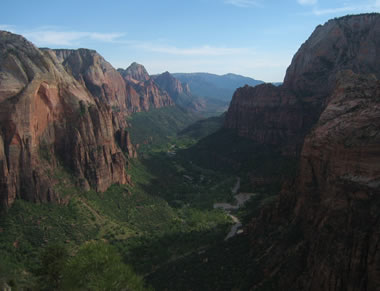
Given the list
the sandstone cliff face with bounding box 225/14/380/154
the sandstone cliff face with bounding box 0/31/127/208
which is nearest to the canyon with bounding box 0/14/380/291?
the sandstone cliff face with bounding box 0/31/127/208

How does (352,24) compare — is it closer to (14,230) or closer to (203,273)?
(203,273)

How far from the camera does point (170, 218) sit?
8000cm

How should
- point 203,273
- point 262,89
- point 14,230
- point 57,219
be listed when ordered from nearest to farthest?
point 203,273 < point 14,230 < point 57,219 < point 262,89

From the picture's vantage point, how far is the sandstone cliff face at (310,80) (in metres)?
113

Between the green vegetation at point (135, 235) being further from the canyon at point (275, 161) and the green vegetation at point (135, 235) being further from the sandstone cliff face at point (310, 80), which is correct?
the sandstone cliff face at point (310, 80)

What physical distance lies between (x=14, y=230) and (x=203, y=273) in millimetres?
30863

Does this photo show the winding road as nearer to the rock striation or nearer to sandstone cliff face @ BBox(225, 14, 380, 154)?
sandstone cliff face @ BBox(225, 14, 380, 154)

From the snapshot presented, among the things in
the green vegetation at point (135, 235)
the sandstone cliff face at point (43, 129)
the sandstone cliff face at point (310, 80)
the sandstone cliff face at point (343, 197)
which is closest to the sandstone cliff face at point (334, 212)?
the sandstone cliff face at point (343, 197)

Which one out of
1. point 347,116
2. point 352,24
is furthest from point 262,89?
point 347,116

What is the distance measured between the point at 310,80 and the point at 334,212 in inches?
3903

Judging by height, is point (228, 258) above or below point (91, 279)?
below

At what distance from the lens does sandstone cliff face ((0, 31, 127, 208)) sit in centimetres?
5891

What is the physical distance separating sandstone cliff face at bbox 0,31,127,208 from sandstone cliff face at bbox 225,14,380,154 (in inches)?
2340

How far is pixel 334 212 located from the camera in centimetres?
3550
